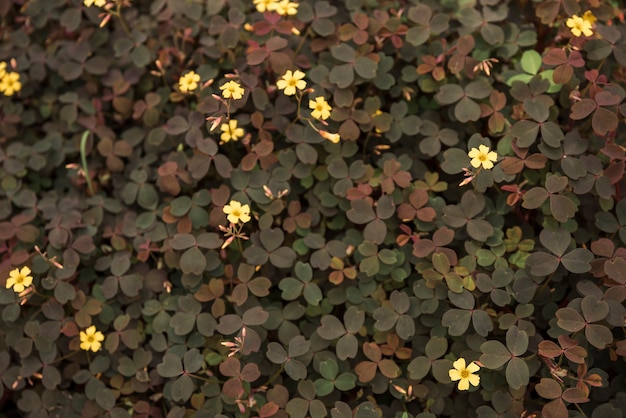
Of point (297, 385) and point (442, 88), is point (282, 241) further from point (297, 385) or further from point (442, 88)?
point (442, 88)

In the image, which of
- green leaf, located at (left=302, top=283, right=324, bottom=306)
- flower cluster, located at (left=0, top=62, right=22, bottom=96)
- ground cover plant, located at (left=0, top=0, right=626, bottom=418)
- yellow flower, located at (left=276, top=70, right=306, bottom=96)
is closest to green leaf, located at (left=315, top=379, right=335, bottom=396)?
ground cover plant, located at (left=0, top=0, right=626, bottom=418)

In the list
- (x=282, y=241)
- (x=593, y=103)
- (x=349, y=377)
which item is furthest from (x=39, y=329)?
(x=593, y=103)

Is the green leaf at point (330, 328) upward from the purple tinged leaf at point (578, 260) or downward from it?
downward

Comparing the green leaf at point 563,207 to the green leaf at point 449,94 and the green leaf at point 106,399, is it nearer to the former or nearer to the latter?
the green leaf at point 449,94

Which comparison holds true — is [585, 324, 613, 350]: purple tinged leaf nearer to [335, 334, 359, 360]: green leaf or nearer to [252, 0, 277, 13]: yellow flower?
[335, 334, 359, 360]: green leaf

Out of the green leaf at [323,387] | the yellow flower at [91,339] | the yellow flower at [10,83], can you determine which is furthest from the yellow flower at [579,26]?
the yellow flower at [10,83]

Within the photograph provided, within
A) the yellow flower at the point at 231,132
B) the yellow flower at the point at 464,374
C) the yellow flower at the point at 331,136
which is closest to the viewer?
the yellow flower at the point at 464,374

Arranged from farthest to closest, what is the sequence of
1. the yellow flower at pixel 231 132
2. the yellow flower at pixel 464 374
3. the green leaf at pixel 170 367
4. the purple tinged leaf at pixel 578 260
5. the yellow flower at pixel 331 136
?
the yellow flower at pixel 231 132 < the yellow flower at pixel 331 136 < the green leaf at pixel 170 367 < the purple tinged leaf at pixel 578 260 < the yellow flower at pixel 464 374
